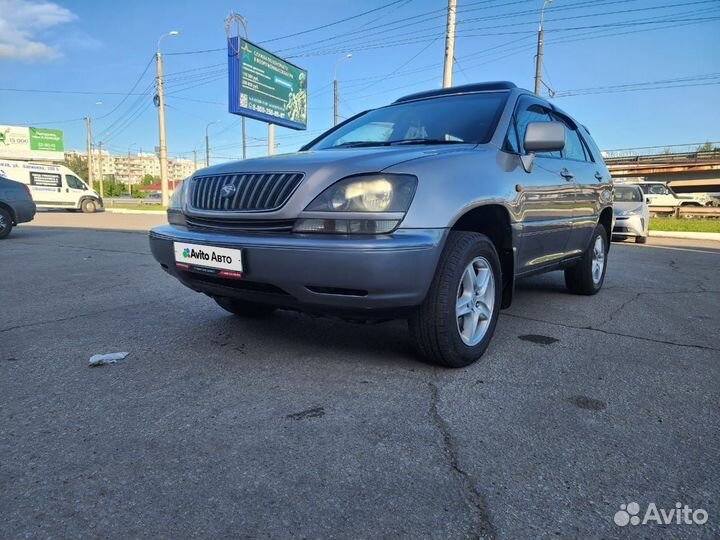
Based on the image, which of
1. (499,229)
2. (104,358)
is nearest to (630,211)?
(499,229)

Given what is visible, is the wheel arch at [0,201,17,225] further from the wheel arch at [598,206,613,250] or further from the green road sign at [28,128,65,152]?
the green road sign at [28,128,65,152]

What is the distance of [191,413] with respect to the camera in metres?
2.13

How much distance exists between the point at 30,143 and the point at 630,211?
1963 inches

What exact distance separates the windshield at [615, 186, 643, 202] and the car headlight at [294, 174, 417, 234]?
11.3 m

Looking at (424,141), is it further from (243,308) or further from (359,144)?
(243,308)

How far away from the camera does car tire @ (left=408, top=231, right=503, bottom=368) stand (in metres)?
2.54

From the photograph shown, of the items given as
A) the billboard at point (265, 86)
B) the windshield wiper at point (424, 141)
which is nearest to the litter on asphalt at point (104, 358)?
the windshield wiper at point (424, 141)

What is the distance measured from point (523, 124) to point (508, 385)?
1.95m

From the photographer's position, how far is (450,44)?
12.9 metres

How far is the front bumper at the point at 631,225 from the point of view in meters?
11.8

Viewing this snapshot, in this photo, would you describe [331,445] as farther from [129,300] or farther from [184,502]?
[129,300]

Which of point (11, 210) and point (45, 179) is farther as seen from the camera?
point (45, 179)

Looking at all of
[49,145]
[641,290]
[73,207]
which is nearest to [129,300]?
[641,290]

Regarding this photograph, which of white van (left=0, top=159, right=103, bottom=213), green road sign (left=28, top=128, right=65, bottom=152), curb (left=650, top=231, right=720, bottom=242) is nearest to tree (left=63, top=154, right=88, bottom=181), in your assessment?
green road sign (left=28, top=128, right=65, bottom=152)
